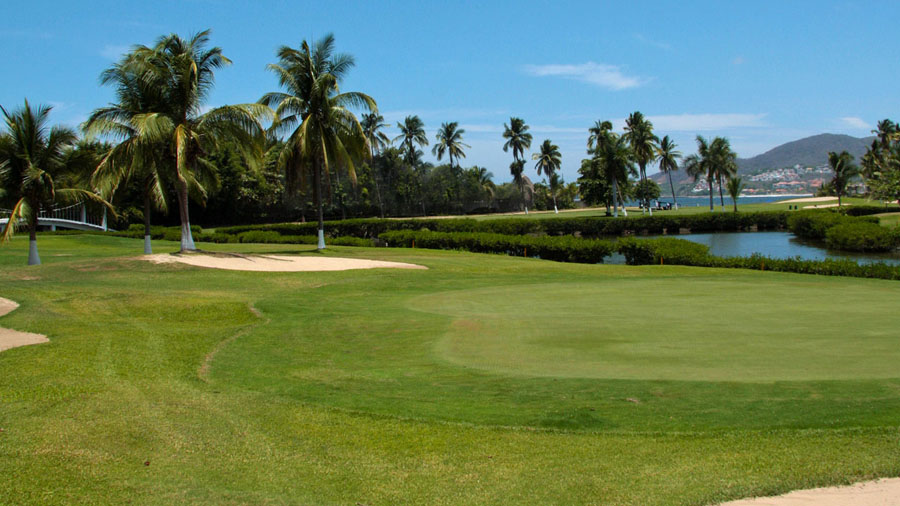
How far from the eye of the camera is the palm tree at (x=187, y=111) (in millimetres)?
25969

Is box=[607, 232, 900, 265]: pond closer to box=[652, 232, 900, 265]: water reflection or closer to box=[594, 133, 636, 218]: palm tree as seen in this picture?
box=[652, 232, 900, 265]: water reflection

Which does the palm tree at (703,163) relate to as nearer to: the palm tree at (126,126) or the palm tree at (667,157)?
the palm tree at (667,157)

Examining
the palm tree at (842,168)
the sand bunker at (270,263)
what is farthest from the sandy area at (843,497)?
the palm tree at (842,168)

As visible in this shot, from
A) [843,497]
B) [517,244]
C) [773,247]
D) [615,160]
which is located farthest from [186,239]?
[615,160]

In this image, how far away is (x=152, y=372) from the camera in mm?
9328

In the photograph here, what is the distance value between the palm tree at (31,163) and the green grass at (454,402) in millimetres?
12610

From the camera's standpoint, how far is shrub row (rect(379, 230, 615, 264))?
3812cm

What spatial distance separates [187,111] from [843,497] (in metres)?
27.2

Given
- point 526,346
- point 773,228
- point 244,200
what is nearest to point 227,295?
point 526,346

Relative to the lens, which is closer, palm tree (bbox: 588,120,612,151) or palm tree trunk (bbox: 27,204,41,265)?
palm tree trunk (bbox: 27,204,41,265)

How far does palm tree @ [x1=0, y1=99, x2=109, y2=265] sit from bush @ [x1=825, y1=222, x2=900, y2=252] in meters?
48.9

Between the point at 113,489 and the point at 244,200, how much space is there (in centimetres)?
7830

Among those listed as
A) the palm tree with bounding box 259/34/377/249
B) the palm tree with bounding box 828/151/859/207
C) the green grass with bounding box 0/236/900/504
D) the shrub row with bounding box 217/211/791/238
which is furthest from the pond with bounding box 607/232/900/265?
the palm tree with bounding box 828/151/859/207

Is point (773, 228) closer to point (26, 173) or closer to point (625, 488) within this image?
point (26, 173)
